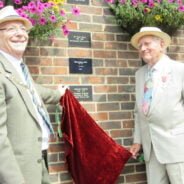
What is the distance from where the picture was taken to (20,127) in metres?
3.10

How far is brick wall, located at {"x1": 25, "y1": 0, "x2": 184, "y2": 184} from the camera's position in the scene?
4035mm

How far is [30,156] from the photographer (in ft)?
10.2

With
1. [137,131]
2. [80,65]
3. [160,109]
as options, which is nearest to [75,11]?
[80,65]

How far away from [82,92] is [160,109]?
0.73 meters

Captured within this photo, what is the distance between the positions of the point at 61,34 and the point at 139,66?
0.86 m

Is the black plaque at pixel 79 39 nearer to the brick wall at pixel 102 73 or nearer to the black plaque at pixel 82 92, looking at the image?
the brick wall at pixel 102 73

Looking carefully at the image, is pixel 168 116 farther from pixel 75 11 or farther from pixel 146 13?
pixel 75 11

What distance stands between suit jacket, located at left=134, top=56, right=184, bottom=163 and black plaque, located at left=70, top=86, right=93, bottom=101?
0.56m

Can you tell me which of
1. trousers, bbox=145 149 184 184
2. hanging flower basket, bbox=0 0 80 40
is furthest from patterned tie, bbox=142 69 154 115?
hanging flower basket, bbox=0 0 80 40

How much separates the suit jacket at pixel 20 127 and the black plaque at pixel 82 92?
0.97 metres

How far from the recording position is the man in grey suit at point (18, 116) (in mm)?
2938

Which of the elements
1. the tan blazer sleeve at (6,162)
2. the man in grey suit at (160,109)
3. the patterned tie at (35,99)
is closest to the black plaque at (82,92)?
the man in grey suit at (160,109)

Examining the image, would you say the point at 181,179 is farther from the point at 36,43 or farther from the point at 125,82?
the point at 36,43

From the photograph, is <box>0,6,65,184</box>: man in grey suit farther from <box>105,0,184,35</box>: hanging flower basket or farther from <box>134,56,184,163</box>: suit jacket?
<box>105,0,184,35</box>: hanging flower basket
